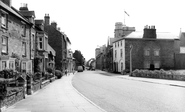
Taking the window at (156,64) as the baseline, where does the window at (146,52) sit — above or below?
above

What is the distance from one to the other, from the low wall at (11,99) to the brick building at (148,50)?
1512 inches

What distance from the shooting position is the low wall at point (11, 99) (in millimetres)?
9717

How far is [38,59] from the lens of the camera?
30.5 metres

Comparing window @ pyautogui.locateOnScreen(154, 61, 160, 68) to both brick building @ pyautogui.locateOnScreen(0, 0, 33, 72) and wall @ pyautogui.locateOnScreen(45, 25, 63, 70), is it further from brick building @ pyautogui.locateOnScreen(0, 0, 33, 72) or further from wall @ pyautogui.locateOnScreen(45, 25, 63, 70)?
brick building @ pyautogui.locateOnScreen(0, 0, 33, 72)

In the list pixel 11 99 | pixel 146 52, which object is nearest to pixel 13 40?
pixel 11 99

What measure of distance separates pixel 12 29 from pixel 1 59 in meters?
4.44

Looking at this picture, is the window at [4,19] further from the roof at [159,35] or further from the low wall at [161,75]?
the roof at [159,35]

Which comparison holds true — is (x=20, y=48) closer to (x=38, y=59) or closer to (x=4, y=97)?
(x=38, y=59)

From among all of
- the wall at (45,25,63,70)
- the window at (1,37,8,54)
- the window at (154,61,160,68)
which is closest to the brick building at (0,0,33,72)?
the window at (1,37,8,54)

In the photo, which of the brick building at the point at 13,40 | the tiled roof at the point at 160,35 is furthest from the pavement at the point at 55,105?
the tiled roof at the point at 160,35

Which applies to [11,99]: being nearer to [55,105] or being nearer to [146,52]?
[55,105]

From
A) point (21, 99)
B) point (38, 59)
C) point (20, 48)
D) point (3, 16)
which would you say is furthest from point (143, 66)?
point (21, 99)

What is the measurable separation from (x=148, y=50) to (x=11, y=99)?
143 feet

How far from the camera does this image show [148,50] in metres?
51.0
